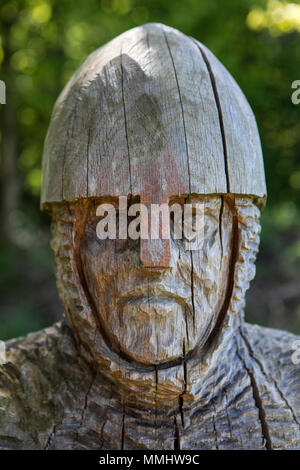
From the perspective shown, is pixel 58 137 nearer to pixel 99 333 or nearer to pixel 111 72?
pixel 111 72

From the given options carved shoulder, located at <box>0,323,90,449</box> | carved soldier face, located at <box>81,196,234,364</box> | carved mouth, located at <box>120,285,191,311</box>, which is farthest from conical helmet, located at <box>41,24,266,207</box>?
carved shoulder, located at <box>0,323,90,449</box>

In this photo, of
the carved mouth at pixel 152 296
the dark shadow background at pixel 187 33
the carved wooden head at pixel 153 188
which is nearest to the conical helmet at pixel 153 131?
the carved wooden head at pixel 153 188

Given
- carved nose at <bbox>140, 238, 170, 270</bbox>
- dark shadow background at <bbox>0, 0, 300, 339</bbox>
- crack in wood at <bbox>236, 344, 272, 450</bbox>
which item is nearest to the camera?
carved nose at <bbox>140, 238, 170, 270</bbox>

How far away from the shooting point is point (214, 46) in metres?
5.54

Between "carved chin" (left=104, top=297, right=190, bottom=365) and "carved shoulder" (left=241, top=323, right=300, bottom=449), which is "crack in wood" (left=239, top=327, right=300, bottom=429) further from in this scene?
"carved chin" (left=104, top=297, right=190, bottom=365)

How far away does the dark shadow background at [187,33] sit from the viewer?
5.74m

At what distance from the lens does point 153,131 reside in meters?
1.97

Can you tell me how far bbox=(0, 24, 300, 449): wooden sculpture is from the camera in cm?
196

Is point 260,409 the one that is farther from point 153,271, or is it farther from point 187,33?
point 187,33

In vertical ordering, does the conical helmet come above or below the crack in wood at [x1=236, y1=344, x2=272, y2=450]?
above

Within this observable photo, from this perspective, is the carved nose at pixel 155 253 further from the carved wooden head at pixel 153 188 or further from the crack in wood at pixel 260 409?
the crack in wood at pixel 260 409

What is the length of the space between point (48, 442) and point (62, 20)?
6486 mm

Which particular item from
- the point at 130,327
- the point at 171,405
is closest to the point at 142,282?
the point at 130,327

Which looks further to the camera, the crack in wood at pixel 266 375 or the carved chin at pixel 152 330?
the crack in wood at pixel 266 375
